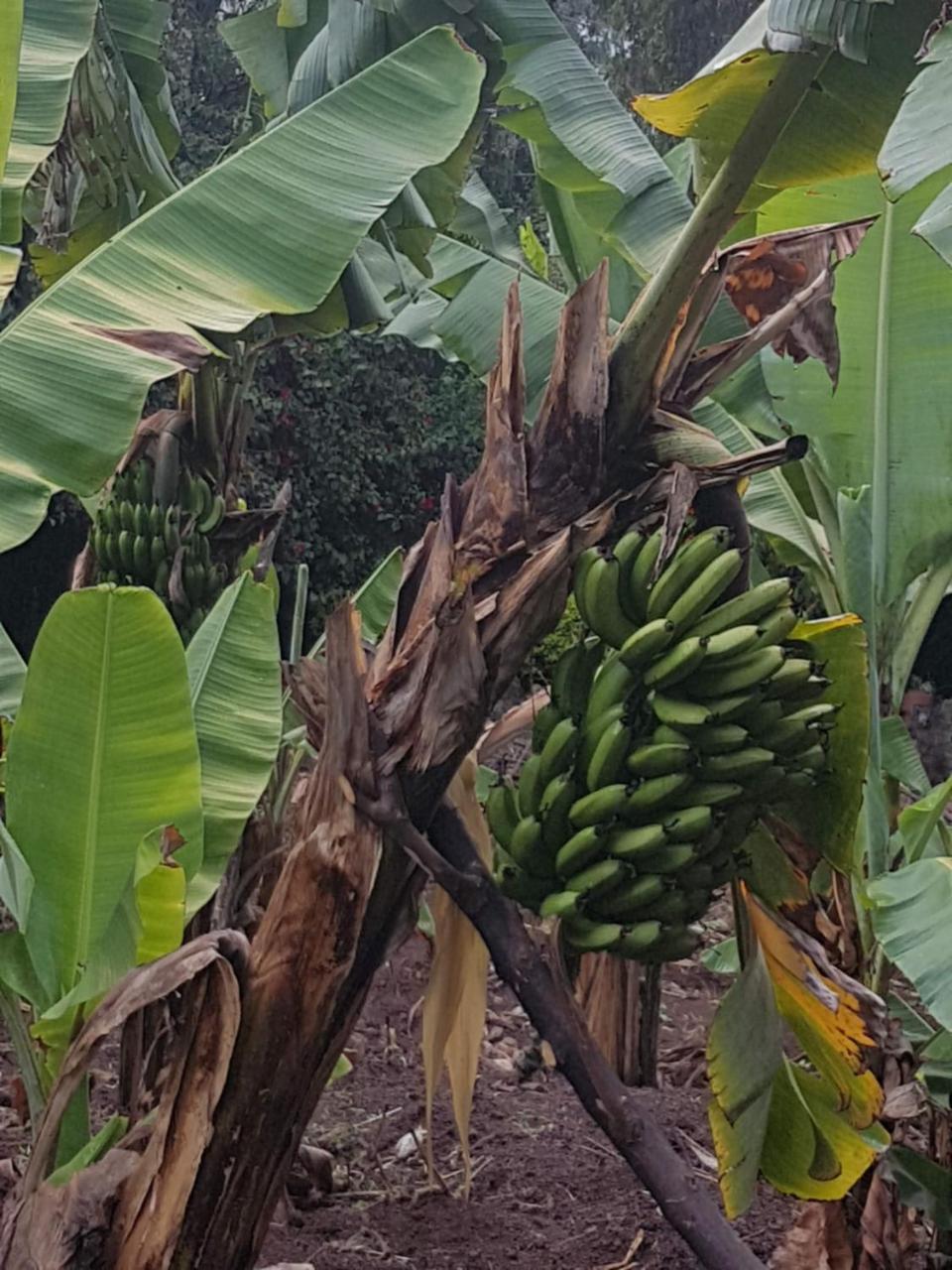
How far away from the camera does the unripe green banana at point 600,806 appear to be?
40.9 inches

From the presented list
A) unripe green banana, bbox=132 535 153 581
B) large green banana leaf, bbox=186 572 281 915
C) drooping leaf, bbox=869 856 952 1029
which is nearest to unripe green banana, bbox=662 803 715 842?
drooping leaf, bbox=869 856 952 1029

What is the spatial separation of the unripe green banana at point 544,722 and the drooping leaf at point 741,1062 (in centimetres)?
34

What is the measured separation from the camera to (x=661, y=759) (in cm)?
103

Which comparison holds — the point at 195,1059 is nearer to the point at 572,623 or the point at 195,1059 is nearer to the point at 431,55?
the point at 431,55

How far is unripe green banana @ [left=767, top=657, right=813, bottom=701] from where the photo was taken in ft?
3.44

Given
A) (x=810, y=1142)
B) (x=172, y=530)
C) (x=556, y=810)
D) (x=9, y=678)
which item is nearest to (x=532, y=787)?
(x=556, y=810)

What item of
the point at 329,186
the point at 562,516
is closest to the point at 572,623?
the point at 329,186

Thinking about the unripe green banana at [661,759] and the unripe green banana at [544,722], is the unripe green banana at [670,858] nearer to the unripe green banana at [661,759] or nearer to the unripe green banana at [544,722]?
the unripe green banana at [661,759]

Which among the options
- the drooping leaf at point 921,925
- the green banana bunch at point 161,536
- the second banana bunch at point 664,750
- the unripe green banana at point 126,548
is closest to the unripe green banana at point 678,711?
the second banana bunch at point 664,750

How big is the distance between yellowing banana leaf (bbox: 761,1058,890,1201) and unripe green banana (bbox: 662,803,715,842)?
499 mm

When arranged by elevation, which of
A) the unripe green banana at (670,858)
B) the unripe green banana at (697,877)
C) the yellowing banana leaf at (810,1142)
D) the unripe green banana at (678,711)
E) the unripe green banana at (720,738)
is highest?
the unripe green banana at (678,711)

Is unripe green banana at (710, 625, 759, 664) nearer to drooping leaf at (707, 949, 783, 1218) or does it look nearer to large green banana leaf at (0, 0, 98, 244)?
drooping leaf at (707, 949, 783, 1218)

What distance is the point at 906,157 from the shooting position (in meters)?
0.91

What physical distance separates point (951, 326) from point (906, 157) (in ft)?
3.28
